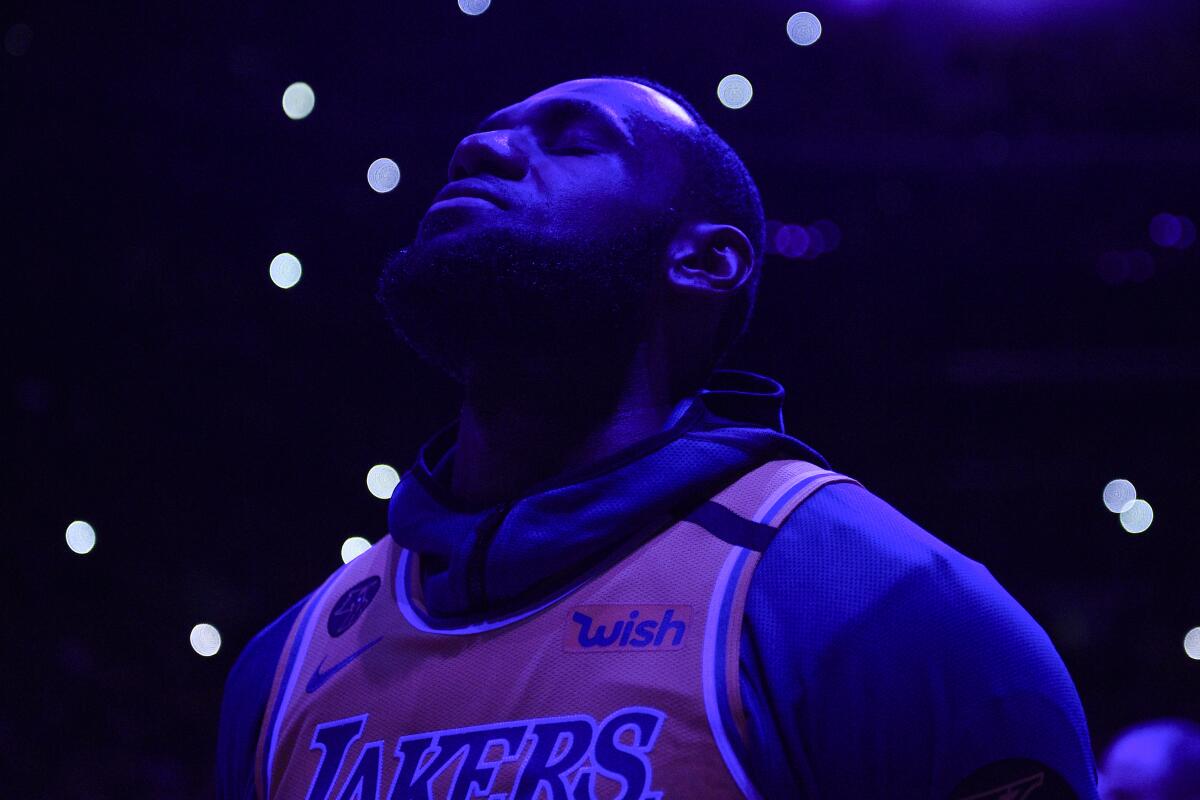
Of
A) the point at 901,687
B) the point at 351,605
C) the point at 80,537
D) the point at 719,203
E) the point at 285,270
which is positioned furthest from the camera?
the point at 80,537

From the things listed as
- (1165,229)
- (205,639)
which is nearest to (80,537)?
(205,639)

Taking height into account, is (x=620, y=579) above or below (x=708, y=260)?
below

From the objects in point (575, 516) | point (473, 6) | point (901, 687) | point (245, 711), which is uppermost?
point (473, 6)

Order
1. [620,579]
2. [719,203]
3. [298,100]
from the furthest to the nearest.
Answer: [298,100], [719,203], [620,579]

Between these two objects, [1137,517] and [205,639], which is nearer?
[205,639]

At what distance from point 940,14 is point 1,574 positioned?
2785 millimetres

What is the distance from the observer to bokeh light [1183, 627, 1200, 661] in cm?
434

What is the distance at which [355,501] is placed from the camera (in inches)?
130

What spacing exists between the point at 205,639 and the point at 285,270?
1.08m

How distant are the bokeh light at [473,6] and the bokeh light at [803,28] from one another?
0.71 metres

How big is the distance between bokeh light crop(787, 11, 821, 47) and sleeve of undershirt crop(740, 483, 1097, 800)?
2.05 m

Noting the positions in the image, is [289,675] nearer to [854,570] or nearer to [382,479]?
[854,570]

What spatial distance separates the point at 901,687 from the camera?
3.12 feet

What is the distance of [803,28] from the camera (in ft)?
9.35
